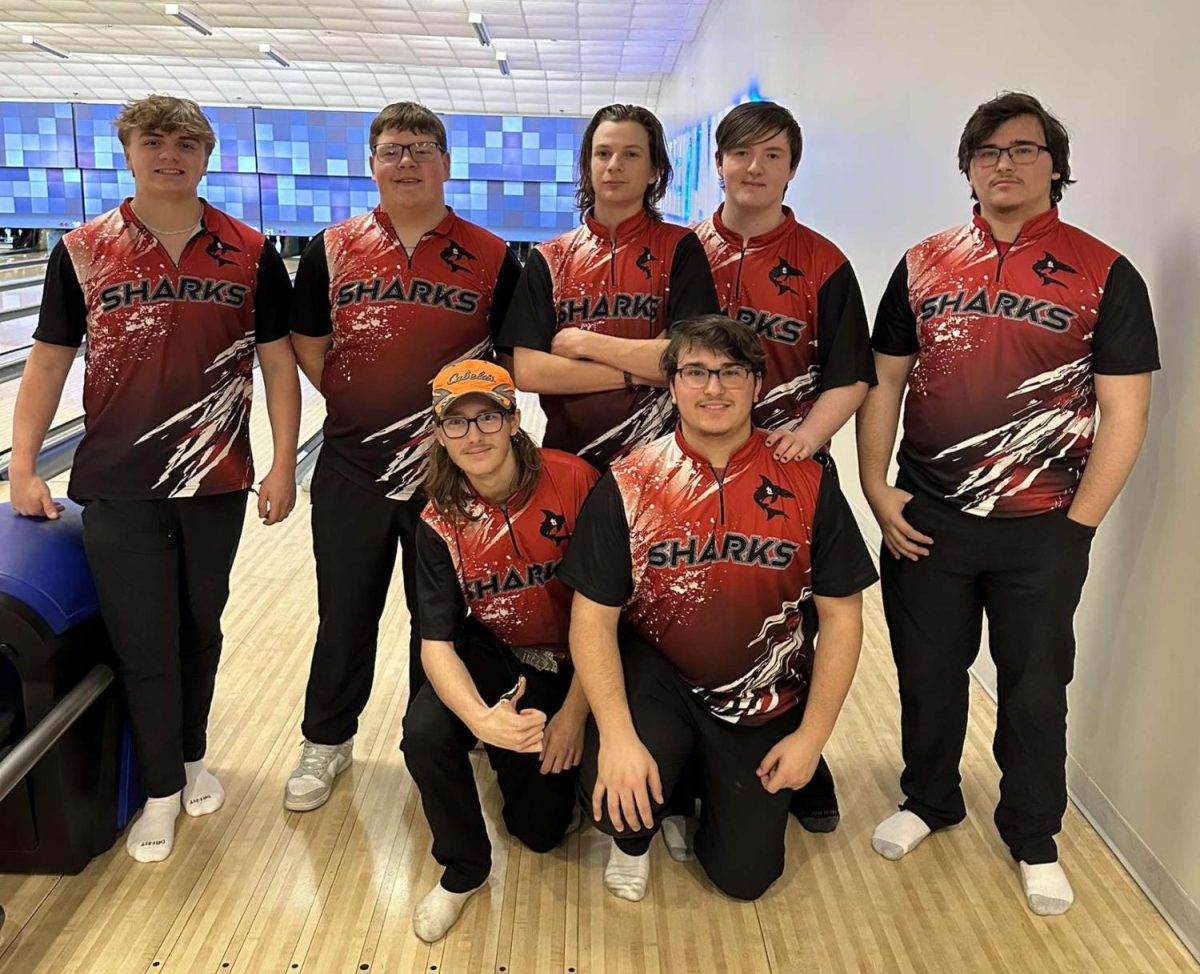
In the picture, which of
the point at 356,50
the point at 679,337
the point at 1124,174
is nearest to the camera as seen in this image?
the point at 679,337

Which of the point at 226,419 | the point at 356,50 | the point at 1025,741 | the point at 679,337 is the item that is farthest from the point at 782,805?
Answer: the point at 356,50

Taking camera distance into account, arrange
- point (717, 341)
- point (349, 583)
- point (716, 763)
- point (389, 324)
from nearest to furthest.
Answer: point (717, 341), point (716, 763), point (389, 324), point (349, 583)

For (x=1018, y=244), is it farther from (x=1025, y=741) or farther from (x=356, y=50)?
(x=356, y=50)

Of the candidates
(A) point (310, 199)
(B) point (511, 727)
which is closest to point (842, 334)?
(B) point (511, 727)

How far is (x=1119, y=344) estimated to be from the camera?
5.22ft

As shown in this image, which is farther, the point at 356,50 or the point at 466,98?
the point at 466,98

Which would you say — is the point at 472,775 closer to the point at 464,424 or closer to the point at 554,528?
the point at 554,528

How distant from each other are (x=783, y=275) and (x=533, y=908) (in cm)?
121

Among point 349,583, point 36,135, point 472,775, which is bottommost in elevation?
point 472,775

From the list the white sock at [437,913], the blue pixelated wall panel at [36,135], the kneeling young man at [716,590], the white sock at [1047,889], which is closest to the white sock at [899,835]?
the white sock at [1047,889]

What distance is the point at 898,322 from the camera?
1.82m

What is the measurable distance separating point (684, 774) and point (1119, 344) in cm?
106

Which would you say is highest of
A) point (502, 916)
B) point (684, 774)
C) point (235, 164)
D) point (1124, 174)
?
point (235, 164)

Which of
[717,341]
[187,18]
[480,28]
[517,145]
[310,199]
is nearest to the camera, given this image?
[717,341]
